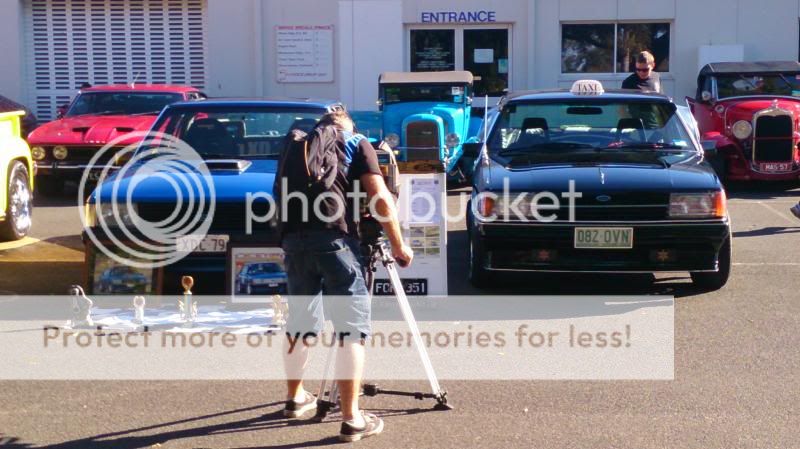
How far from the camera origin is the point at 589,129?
367 inches

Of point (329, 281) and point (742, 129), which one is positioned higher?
point (742, 129)

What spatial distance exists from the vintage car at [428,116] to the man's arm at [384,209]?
368 inches

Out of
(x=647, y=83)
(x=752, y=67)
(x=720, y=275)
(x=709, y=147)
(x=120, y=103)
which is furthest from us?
(x=752, y=67)


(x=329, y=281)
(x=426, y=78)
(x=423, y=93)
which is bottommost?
(x=329, y=281)

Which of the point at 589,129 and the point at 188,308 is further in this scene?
the point at 589,129

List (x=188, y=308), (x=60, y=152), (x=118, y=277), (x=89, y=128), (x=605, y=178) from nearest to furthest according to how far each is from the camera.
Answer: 1. (x=188, y=308)
2. (x=118, y=277)
3. (x=605, y=178)
4. (x=60, y=152)
5. (x=89, y=128)

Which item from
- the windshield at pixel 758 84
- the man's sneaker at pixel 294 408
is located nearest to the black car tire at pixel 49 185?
the windshield at pixel 758 84

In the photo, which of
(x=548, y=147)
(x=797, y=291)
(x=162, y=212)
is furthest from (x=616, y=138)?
(x=162, y=212)

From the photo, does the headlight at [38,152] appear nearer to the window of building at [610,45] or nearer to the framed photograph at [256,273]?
the framed photograph at [256,273]

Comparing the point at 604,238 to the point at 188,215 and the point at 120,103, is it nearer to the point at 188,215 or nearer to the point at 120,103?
the point at 188,215

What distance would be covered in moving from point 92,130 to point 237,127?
5.88 m

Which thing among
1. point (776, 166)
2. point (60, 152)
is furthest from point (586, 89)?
point (60, 152)

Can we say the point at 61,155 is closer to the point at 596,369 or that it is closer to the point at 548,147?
the point at 548,147

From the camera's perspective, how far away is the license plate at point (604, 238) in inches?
310
